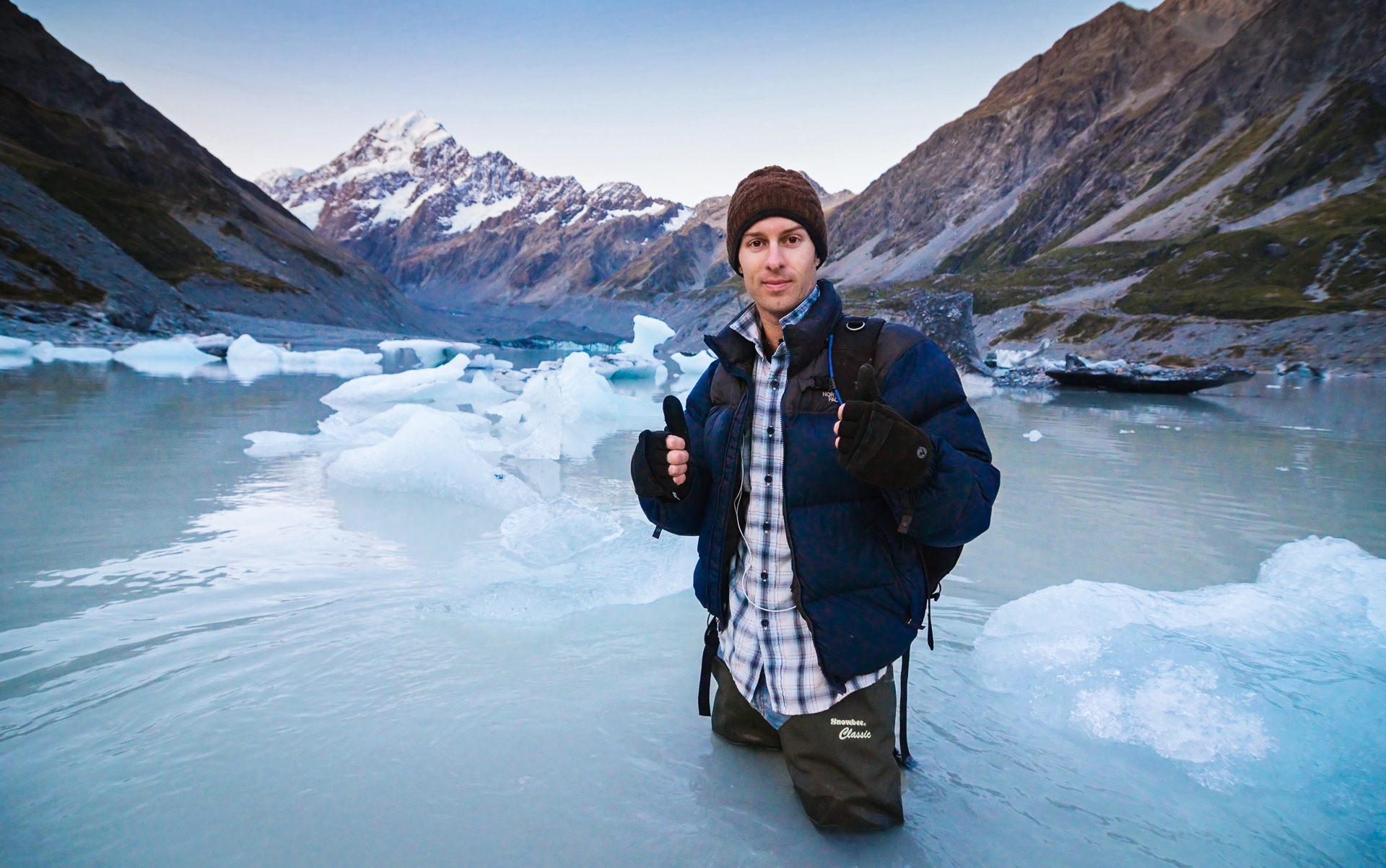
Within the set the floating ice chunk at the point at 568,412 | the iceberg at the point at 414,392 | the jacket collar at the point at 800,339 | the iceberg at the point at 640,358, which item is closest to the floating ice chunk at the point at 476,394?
the iceberg at the point at 414,392

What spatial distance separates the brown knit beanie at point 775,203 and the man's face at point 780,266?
27mm

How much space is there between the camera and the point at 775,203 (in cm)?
209

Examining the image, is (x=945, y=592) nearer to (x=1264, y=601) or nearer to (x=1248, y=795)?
(x=1264, y=601)

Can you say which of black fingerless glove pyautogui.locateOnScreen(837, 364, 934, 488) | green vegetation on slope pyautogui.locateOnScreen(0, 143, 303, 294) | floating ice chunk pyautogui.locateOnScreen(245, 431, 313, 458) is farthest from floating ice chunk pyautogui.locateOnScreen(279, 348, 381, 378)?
black fingerless glove pyautogui.locateOnScreen(837, 364, 934, 488)

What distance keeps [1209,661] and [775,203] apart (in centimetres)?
272

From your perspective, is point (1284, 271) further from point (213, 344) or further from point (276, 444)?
point (213, 344)

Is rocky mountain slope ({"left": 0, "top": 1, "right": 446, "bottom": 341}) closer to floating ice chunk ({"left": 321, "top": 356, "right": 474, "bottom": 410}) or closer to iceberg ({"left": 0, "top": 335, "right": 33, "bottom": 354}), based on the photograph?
iceberg ({"left": 0, "top": 335, "right": 33, "bottom": 354})

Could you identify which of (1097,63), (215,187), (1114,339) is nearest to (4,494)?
(1114,339)

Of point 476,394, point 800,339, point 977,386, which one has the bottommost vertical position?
point 977,386

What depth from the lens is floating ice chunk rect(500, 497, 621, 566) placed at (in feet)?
15.9

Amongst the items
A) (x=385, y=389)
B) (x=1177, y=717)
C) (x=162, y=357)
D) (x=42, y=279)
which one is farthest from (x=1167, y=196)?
(x=42, y=279)

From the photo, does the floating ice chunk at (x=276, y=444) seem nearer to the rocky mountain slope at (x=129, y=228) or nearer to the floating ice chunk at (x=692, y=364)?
the floating ice chunk at (x=692, y=364)

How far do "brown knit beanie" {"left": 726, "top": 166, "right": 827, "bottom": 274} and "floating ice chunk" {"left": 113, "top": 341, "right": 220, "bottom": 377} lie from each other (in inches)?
1168

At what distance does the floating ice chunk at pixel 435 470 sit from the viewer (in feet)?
21.8
